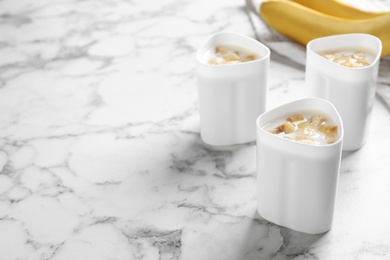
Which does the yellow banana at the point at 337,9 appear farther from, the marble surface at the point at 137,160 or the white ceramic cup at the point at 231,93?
the white ceramic cup at the point at 231,93

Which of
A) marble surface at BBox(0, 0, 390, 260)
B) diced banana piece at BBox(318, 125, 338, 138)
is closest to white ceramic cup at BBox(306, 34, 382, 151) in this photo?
marble surface at BBox(0, 0, 390, 260)

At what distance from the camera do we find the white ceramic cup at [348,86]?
1.15 m

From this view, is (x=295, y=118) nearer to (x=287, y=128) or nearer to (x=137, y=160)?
(x=287, y=128)

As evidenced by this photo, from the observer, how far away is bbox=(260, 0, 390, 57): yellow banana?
1.40 m

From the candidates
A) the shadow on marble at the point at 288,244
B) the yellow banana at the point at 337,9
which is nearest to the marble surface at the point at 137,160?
the shadow on marble at the point at 288,244

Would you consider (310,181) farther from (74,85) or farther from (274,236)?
(74,85)

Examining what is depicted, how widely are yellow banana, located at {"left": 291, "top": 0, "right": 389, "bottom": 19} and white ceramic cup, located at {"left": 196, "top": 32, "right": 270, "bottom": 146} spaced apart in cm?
37

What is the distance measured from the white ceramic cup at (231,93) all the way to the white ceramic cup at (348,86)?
90 millimetres

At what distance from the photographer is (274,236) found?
102cm

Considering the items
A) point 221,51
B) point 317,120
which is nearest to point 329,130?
point 317,120

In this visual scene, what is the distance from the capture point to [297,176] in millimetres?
977

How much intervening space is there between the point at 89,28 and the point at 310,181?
0.94 m

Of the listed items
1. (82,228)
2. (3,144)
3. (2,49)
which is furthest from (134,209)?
(2,49)

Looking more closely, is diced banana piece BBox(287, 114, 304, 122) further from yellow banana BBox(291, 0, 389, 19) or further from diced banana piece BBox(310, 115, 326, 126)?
yellow banana BBox(291, 0, 389, 19)
